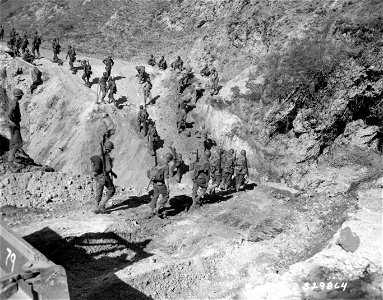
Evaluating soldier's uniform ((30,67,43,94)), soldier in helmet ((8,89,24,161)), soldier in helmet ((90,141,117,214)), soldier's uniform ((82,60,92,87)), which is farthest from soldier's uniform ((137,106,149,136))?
soldier in helmet ((90,141,117,214))

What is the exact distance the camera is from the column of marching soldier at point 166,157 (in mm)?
10820

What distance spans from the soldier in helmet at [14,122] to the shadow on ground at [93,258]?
11.6ft

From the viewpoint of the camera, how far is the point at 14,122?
38.1 feet

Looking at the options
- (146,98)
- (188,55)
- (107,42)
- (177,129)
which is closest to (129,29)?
(107,42)

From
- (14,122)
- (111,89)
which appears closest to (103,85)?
(111,89)

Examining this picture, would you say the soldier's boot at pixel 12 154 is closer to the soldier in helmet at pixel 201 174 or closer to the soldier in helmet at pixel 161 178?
the soldier in helmet at pixel 161 178

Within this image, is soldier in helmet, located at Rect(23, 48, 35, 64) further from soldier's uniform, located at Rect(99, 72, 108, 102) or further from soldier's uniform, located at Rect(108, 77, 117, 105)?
soldier's uniform, located at Rect(108, 77, 117, 105)

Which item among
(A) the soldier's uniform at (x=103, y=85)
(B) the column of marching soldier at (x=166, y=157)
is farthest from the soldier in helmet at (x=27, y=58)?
(A) the soldier's uniform at (x=103, y=85)

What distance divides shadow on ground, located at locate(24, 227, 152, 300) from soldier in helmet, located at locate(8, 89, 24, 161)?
11.6ft

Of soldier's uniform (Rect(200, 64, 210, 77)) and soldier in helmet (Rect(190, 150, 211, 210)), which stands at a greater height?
soldier's uniform (Rect(200, 64, 210, 77))

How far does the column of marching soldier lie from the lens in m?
10.8

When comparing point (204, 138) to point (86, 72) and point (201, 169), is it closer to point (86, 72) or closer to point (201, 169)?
point (201, 169)

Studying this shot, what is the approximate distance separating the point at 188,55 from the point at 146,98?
24.7 feet

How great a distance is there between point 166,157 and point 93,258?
129 inches
